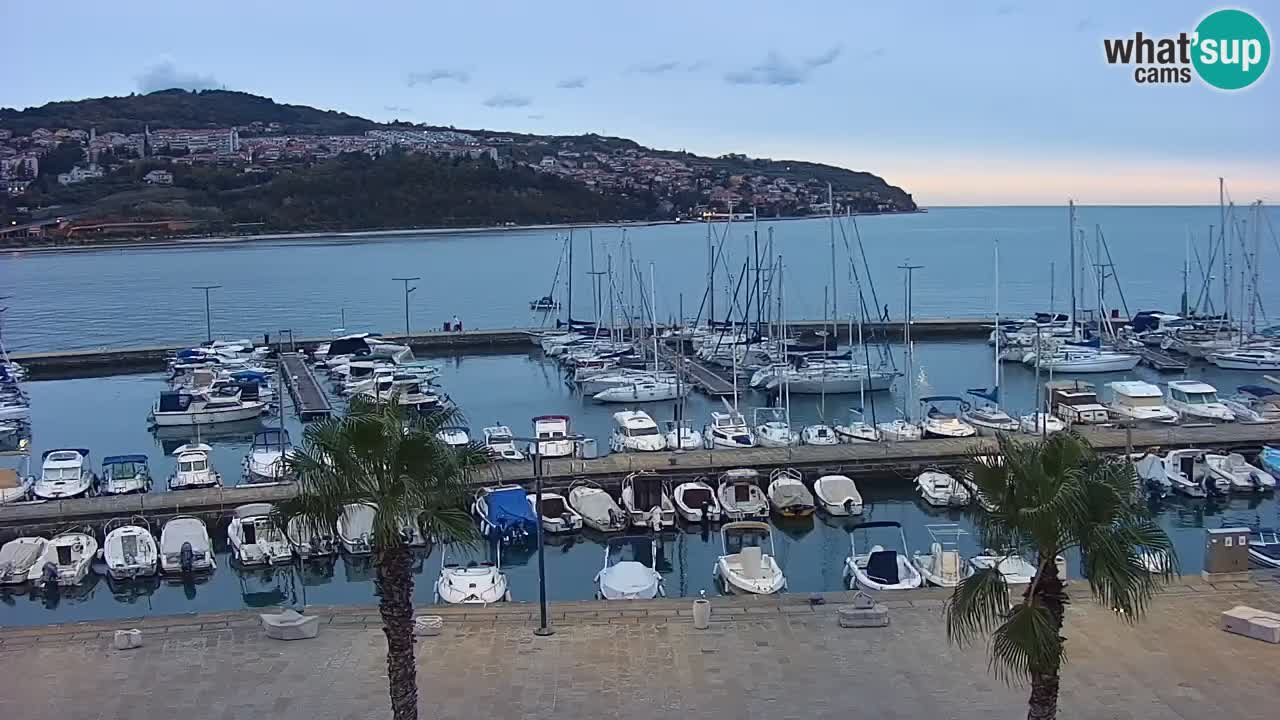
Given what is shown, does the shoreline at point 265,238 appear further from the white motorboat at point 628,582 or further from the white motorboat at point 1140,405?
the white motorboat at point 628,582

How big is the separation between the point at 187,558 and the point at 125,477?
656cm

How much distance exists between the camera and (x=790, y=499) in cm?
2473

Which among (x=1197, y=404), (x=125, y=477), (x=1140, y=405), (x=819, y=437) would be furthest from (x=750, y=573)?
(x=1197, y=404)

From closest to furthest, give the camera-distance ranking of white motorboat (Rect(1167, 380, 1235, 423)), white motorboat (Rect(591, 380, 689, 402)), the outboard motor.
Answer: the outboard motor
white motorboat (Rect(1167, 380, 1235, 423))
white motorboat (Rect(591, 380, 689, 402))

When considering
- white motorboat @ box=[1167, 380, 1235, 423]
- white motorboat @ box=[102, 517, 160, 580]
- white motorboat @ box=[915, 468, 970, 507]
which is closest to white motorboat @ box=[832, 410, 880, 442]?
white motorboat @ box=[915, 468, 970, 507]

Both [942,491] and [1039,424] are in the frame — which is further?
[1039,424]

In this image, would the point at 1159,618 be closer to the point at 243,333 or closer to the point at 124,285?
the point at 243,333

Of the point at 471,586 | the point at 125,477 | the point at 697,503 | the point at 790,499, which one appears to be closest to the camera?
the point at 471,586

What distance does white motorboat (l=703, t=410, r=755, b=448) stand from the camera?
29562 millimetres

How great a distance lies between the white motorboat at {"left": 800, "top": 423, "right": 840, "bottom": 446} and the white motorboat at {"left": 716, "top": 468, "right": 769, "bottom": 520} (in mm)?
5324

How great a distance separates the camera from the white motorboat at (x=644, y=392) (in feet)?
133

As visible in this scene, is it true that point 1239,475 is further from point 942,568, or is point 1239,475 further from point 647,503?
point 647,503

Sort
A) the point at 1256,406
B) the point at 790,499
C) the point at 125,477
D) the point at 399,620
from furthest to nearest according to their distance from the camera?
the point at 1256,406
the point at 125,477
the point at 790,499
the point at 399,620

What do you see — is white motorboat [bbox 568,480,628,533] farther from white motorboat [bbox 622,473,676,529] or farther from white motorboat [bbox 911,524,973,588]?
white motorboat [bbox 911,524,973,588]
